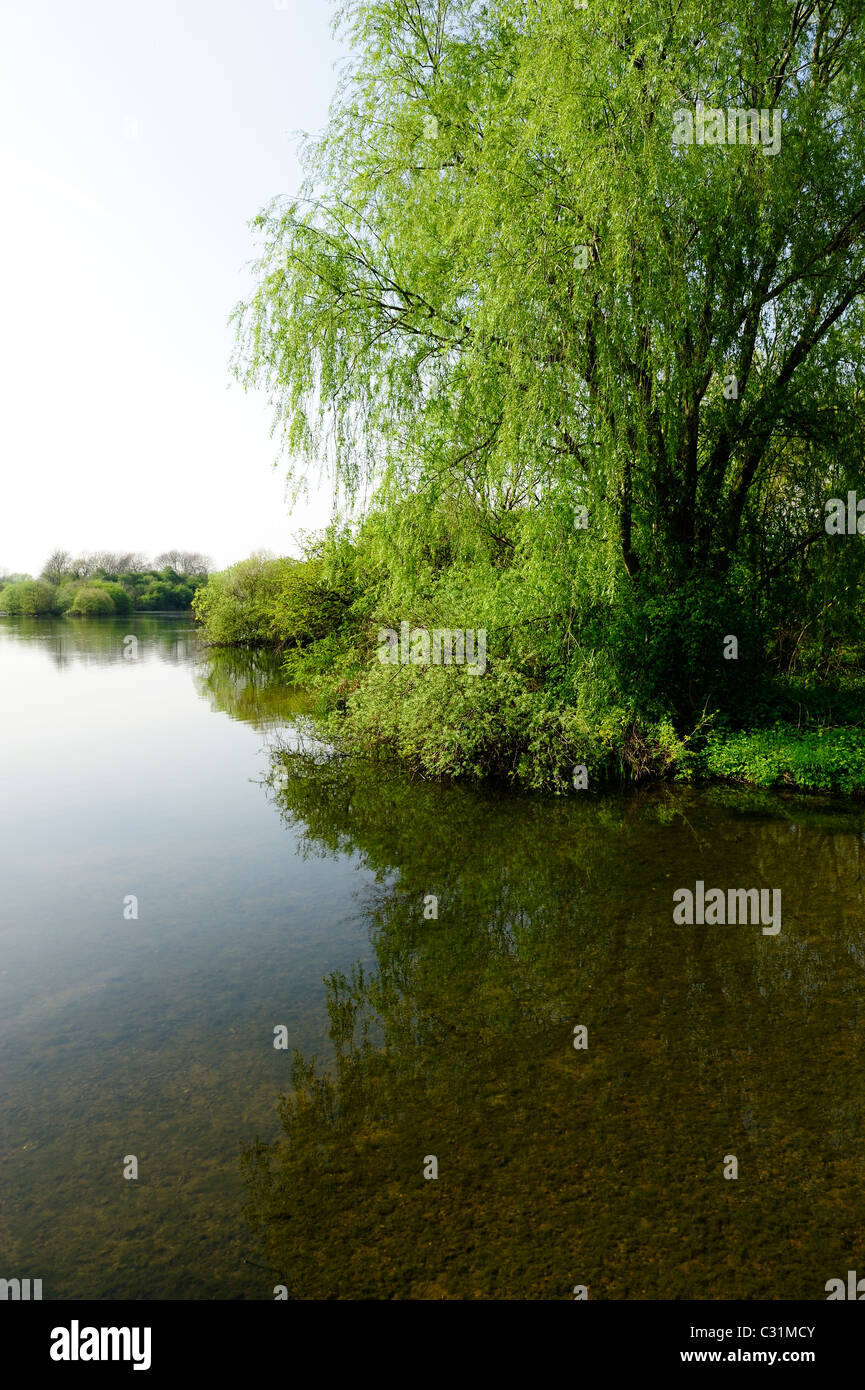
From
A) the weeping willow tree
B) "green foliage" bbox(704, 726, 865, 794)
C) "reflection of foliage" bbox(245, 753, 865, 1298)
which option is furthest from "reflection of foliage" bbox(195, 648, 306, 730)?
"reflection of foliage" bbox(245, 753, 865, 1298)

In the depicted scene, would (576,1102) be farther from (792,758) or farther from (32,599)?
(32,599)

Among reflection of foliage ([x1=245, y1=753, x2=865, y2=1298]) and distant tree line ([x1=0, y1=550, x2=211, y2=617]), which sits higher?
distant tree line ([x1=0, y1=550, x2=211, y2=617])

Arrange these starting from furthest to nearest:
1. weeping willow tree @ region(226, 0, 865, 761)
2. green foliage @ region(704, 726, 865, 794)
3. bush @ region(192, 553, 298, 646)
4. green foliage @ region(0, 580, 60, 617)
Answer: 1. green foliage @ region(0, 580, 60, 617)
2. bush @ region(192, 553, 298, 646)
3. green foliage @ region(704, 726, 865, 794)
4. weeping willow tree @ region(226, 0, 865, 761)

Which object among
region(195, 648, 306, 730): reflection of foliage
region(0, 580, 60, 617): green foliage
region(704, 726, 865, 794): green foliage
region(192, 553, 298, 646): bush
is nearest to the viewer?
region(704, 726, 865, 794): green foliage

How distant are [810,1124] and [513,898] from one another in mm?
3463

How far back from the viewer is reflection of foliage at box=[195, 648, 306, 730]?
18953 mm

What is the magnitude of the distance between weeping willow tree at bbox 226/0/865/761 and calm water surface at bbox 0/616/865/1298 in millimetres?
4368

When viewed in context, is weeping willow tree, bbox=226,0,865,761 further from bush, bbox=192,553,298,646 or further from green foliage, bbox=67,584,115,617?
green foliage, bbox=67,584,115,617

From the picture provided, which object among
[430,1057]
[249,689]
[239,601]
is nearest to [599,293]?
[430,1057]

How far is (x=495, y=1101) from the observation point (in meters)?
4.38

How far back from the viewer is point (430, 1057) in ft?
15.8

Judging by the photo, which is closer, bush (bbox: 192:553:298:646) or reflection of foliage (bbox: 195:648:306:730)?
reflection of foliage (bbox: 195:648:306:730)
